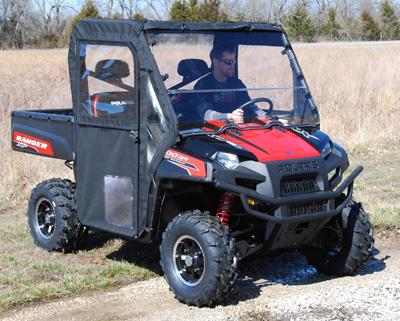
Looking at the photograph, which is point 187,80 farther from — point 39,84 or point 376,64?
point 376,64

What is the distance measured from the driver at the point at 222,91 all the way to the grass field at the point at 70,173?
1.37 metres

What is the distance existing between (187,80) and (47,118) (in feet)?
4.88

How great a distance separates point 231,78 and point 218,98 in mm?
294

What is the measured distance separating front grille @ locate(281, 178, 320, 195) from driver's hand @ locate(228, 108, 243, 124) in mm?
759

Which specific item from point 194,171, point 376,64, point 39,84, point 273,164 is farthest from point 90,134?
point 376,64

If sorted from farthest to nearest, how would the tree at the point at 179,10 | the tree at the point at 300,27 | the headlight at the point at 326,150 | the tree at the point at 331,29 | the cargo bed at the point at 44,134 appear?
1. the tree at the point at 331,29
2. the tree at the point at 300,27
3. the tree at the point at 179,10
4. the cargo bed at the point at 44,134
5. the headlight at the point at 326,150

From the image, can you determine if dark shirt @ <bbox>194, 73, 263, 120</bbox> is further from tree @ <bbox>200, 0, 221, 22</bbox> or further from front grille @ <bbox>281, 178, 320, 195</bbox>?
tree @ <bbox>200, 0, 221, 22</bbox>

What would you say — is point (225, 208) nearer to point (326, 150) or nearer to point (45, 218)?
point (326, 150)

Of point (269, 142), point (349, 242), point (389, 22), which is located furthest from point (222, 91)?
point (389, 22)

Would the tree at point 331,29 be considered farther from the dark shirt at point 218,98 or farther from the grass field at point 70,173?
the dark shirt at point 218,98

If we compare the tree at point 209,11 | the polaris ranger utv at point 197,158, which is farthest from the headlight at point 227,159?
the tree at point 209,11

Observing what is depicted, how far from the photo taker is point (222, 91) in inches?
233

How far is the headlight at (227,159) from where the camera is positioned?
17.2 ft

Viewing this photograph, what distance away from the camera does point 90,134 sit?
19.9 ft
